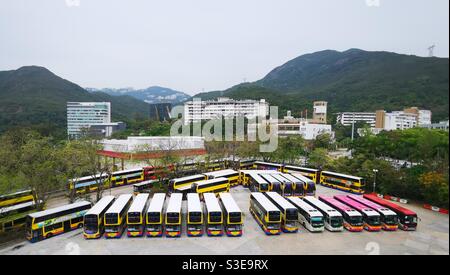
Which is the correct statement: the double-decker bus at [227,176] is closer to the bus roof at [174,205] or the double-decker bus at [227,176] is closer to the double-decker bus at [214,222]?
the bus roof at [174,205]

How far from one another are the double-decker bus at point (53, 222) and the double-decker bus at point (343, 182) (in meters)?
18.0

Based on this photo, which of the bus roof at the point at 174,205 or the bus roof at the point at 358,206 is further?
the bus roof at the point at 358,206

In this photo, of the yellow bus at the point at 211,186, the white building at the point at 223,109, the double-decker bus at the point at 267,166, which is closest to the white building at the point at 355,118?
the white building at the point at 223,109

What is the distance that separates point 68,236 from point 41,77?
246 feet

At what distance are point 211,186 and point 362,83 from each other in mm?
29156

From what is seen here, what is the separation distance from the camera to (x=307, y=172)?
22.4 meters

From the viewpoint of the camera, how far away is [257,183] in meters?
17.4

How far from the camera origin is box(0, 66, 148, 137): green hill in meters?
47.1

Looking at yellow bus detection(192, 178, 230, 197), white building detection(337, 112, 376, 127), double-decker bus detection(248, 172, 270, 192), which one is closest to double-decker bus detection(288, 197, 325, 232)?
double-decker bus detection(248, 172, 270, 192)

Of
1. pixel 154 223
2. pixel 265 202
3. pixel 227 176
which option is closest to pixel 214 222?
pixel 154 223

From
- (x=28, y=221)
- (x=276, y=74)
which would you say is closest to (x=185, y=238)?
(x=28, y=221)

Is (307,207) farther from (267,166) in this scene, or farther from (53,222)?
(267,166)

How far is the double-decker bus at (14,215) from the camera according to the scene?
11.5m

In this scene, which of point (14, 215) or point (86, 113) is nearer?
point (14, 215)
